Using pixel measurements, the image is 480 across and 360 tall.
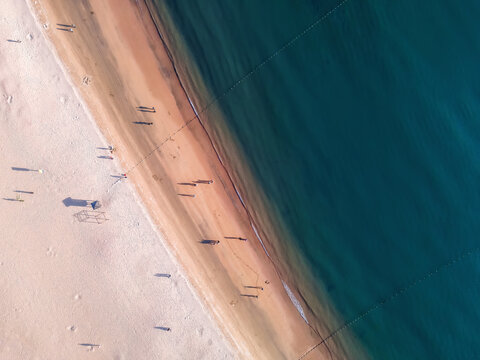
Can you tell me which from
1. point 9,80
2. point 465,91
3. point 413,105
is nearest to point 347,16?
point 413,105

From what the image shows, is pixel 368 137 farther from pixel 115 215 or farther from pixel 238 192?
pixel 115 215

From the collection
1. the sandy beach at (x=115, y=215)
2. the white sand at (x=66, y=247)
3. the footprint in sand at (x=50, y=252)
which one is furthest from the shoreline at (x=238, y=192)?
the footprint in sand at (x=50, y=252)

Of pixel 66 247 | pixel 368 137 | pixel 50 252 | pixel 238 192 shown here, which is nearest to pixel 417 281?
pixel 368 137

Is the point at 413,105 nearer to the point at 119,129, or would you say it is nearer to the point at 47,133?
the point at 119,129

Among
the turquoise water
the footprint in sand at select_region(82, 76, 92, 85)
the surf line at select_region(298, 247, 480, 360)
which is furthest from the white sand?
the surf line at select_region(298, 247, 480, 360)

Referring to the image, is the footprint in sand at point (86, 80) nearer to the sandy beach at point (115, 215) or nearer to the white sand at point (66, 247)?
the sandy beach at point (115, 215)

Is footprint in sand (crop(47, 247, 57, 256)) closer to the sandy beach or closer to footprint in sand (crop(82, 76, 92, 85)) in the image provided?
the sandy beach
